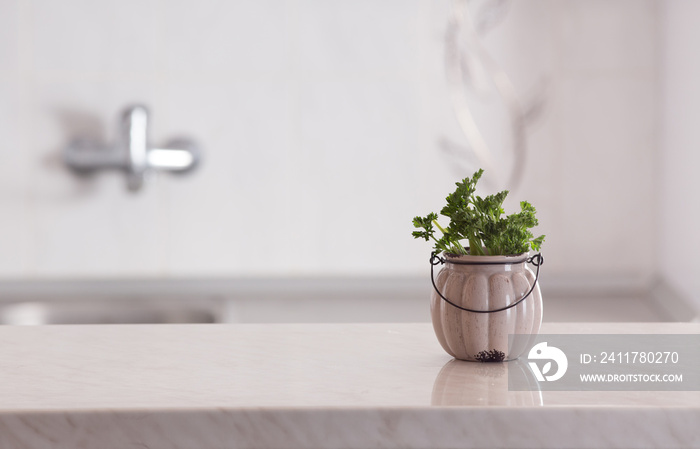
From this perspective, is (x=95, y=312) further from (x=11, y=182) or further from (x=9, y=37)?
(x=9, y=37)

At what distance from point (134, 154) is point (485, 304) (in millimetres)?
997

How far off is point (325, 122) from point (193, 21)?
34cm

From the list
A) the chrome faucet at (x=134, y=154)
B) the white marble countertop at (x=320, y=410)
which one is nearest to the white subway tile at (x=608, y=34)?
the chrome faucet at (x=134, y=154)

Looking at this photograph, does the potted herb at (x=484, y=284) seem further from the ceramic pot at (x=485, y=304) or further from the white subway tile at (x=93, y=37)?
the white subway tile at (x=93, y=37)

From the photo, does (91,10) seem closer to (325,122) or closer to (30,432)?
(325,122)

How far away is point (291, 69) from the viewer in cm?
141

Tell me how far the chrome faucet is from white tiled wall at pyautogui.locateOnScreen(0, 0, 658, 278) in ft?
0.10

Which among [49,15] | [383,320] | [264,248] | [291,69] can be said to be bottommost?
[383,320]

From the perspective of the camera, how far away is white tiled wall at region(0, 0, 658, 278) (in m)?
1.40

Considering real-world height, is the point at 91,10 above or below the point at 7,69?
above

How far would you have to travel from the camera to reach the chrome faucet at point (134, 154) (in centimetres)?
134

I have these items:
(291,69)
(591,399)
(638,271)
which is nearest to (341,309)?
(291,69)

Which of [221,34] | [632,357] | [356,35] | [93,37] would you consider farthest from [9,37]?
[632,357]

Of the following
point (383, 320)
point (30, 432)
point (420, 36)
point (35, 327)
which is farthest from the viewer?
point (420, 36)
